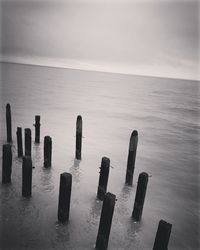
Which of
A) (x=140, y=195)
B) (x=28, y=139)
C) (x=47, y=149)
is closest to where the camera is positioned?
(x=140, y=195)

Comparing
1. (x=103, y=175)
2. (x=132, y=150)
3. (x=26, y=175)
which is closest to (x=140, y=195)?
(x=103, y=175)

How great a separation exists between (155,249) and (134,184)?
4.52 meters

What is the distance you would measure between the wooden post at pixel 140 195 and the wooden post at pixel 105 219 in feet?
4.74

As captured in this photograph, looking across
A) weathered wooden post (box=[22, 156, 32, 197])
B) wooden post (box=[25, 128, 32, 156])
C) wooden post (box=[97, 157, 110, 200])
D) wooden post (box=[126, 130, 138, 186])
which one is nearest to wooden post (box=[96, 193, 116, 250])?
wooden post (box=[97, 157, 110, 200])

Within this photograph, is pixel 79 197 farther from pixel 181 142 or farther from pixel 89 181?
pixel 181 142

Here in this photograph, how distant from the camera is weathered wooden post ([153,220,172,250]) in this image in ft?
14.8

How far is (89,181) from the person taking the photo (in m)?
9.36

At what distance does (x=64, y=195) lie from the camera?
583 centimetres

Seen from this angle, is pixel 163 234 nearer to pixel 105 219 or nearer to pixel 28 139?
pixel 105 219

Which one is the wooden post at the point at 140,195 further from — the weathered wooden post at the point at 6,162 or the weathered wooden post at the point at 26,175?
the weathered wooden post at the point at 6,162

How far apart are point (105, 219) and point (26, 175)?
2.58 meters

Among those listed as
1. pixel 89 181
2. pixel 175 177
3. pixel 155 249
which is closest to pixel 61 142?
pixel 89 181

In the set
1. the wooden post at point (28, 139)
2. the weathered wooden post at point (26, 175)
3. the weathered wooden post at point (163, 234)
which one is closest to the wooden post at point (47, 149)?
the wooden post at point (28, 139)

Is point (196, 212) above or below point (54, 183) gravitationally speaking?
below
